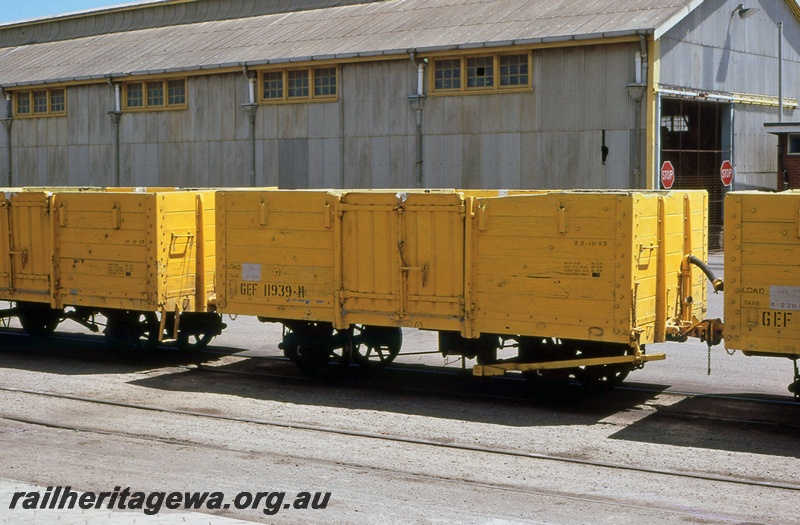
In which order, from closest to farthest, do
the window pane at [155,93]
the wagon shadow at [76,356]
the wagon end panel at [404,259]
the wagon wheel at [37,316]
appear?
the wagon end panel at [404,259], the wagon shadow at [76,356], the wagon wheel at [37,316], the window pane at [155,93]

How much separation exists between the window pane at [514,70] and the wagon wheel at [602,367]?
51.8 ft

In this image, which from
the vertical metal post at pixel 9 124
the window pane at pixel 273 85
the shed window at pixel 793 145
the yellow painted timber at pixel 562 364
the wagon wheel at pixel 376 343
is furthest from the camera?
the vertical metal post at pixel 9 124

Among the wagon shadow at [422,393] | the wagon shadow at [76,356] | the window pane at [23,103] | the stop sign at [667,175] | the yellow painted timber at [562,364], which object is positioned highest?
the window pane at [23,103]

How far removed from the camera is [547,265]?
39.4ft

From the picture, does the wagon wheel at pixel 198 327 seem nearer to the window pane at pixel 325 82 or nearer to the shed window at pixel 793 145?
the window pane at pixel 325 82

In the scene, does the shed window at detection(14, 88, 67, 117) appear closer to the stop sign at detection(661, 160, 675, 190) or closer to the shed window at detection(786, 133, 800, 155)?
the stop sign at detection(661, 160, 675, 190)

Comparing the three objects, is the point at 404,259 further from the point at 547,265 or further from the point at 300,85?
the point at 300,85

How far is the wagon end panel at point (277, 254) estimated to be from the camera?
534 inches

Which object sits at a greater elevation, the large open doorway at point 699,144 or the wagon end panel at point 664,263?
the large open doorway at point 699,144

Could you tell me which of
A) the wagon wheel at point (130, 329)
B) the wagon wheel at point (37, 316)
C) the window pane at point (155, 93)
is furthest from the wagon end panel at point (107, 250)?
the window pane at point (155, 93)

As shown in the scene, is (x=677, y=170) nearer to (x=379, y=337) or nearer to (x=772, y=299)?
(x=379, y=337)

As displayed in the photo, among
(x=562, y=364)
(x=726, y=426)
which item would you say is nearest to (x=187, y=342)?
(x=562, y=364)

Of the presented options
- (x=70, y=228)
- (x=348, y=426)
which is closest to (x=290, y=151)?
(x=70, y=228)

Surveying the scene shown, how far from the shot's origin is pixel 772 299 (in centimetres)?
1080
